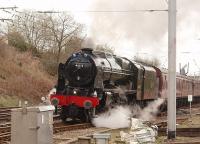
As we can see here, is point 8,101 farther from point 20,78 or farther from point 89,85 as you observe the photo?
point 89,85

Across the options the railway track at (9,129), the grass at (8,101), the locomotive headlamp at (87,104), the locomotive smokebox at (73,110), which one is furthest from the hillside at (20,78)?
the railway track at (9,129)

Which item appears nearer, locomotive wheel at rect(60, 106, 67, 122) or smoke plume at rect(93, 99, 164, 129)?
smoke plume at rect(93, 99, 164, 129)

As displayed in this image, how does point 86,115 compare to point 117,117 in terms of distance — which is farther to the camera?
point 117,117

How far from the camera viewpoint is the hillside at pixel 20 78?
132ft

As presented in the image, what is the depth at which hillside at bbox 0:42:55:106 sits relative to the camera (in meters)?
40.1

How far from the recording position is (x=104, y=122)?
2238 centimetres

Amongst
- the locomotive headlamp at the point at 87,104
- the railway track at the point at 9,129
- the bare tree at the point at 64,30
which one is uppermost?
the bare tree at the point at 64,30

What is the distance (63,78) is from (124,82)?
3894mm

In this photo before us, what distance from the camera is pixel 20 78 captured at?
43.5 m

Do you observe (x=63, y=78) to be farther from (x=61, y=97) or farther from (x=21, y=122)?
(x=21, y=122)

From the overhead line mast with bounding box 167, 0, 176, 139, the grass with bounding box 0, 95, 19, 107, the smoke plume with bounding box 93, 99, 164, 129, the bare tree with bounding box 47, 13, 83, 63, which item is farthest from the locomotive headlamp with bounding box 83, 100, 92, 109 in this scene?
the bare tree with bounding box 47, 13, 83, 63

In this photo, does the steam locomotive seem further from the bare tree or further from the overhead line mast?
the bare tree

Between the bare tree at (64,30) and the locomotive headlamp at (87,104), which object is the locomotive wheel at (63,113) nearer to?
the locomotive headlamp at (87,104)

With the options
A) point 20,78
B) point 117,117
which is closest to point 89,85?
point 117,117
